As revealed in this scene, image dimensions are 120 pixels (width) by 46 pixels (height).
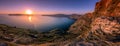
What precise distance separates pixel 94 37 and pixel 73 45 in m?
23.7

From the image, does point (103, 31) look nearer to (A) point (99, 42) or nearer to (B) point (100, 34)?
(B) point (100, 34)

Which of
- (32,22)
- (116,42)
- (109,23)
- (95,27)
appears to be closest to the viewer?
(116,42)

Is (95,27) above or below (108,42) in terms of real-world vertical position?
above

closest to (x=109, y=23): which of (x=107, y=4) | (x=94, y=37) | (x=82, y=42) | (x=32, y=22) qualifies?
(x=94, y=37)

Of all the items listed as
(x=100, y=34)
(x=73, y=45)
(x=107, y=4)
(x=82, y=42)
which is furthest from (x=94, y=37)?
(x=107, y=4)

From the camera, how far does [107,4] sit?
19862 centimetres

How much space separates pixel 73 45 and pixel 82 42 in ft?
30.2

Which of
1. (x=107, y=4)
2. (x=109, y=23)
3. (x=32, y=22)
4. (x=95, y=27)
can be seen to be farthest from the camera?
(x=107, y=4)

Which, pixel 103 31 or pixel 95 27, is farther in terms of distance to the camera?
pixel 95 27

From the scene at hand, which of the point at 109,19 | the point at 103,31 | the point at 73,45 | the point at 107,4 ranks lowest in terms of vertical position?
the point at 73,45

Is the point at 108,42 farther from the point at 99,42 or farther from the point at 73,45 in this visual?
the point at 73,45

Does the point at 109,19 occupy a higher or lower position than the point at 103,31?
higher

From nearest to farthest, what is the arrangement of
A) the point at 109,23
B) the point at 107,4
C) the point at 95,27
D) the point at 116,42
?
the point at 116,42
the point at 109,23
the point at 95,27
the point at 107,4

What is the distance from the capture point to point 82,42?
138750mm
